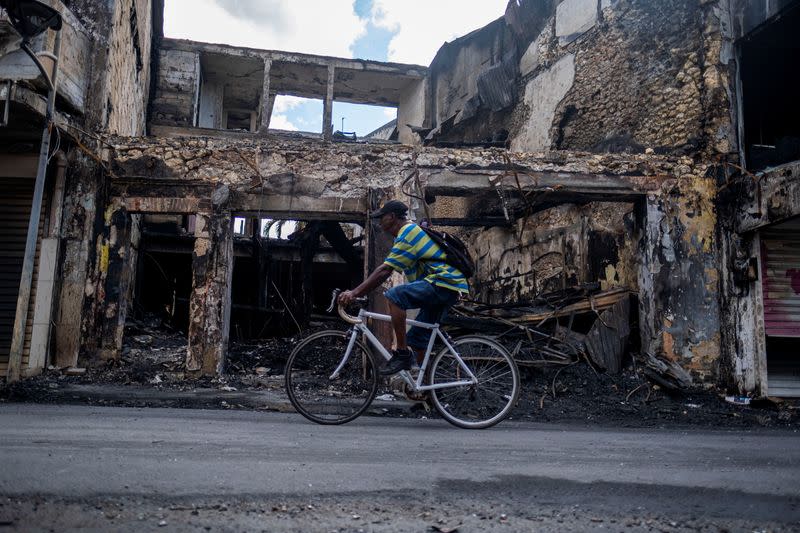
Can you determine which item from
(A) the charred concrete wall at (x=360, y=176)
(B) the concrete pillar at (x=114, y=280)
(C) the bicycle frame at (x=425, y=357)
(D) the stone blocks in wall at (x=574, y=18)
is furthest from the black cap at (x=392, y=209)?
(D) the stone blocks in wall at (x=574, y=18)

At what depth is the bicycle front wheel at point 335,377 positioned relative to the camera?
222 inches

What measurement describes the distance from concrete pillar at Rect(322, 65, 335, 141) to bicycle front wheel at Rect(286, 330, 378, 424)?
1297cm

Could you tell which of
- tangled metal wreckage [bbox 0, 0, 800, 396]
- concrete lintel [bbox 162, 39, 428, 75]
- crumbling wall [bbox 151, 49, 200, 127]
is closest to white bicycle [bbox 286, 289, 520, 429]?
tangled metal wreckage [bbox 0, 0, 800, 396]

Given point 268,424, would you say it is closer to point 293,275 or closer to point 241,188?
point 241,188

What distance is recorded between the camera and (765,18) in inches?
384

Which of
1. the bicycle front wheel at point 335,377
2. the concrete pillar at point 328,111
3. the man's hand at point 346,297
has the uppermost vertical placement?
the concrete pillar at point 328,111

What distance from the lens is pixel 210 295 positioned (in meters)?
9.40

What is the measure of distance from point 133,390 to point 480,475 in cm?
582

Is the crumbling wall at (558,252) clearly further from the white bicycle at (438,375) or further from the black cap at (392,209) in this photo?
the black cap at (392,209)

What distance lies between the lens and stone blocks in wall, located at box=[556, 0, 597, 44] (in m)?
13.3

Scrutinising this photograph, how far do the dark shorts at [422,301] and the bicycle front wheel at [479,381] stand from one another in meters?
0.23

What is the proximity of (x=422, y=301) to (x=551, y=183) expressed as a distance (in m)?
5.06

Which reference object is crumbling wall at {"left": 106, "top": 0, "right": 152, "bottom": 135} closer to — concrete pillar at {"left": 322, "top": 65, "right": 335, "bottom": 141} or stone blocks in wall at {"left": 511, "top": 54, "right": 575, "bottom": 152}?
concrete pillar at {"left": 322, "top": 65, "right": 335, "bottom": 141}

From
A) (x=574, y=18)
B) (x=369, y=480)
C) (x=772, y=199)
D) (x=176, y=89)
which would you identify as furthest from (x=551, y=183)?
(x=176, y=89)
